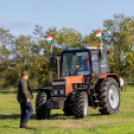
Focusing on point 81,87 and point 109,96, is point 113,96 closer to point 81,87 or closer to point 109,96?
point 109,96

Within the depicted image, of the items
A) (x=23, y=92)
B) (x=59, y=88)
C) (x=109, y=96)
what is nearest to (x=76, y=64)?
(x=59, y=88)

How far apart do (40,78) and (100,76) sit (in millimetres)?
25471

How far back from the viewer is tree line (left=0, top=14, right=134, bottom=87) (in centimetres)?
3647

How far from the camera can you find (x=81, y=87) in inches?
466

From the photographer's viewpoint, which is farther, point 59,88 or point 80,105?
point 59,88

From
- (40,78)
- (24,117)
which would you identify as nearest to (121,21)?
(40,78)

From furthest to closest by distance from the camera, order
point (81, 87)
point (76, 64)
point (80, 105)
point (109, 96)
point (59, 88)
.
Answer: point (109, 96) < point (76, 64) < point (81, 87) < point (59, 88) < point (80, 105)

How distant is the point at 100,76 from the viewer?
39.8ft

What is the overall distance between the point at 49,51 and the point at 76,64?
85.5 ft

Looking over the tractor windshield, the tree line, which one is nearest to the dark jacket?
the tractor windshield

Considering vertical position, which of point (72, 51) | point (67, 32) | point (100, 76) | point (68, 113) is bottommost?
point (68, 113)

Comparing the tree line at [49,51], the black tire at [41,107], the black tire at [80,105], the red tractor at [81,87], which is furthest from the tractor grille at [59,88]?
the tree line at [49,51]

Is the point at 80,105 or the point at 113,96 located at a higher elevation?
the point at 113,96

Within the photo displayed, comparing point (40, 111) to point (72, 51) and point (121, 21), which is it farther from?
point (121, 21)
